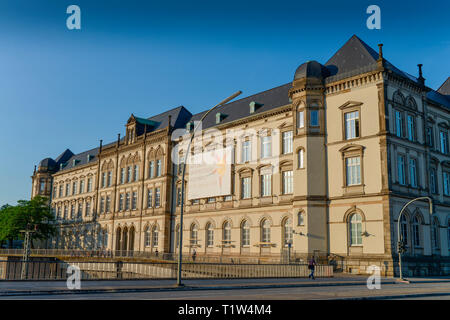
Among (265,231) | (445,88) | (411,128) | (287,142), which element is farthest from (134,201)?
(445,88)

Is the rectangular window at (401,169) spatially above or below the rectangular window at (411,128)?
below

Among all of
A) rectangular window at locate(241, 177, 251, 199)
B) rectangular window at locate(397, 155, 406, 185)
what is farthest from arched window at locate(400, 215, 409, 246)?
rectangular window at locate(241, 177, 251, 199)

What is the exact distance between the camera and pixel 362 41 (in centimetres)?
4022

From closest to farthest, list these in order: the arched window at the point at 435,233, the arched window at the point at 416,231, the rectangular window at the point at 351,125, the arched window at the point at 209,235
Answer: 1. the arched window at the point at 416,231
2. the rectangular window at the point at 351,125
3. the arched window at the point at 435,233
4. the arched window at the point at 209,235

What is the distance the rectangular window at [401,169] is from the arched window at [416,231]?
10.8ft

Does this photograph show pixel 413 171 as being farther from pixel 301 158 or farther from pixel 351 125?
pixel 301 158

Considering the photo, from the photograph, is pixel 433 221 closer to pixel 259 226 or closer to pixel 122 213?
pixel 259 226

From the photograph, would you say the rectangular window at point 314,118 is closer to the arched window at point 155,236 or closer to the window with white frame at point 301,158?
the window with white frame at point 301,158

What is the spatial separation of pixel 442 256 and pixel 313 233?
37.2 feet

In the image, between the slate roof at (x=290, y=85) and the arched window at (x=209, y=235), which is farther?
the arched window at (x=209, y=235)

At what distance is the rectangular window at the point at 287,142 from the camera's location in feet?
136

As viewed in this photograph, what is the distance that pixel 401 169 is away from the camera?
35.8m

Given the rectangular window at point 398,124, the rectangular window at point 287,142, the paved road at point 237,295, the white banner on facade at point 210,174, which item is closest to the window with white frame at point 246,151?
the white banner on facade at point 210,174
